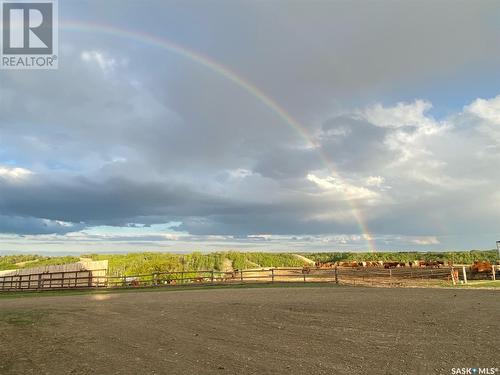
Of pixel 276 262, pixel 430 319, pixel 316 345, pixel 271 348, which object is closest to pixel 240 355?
pixel 271 348

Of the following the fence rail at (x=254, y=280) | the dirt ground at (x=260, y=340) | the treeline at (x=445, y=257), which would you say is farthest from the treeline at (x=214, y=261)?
the dirt ground at (x=260, y=340)

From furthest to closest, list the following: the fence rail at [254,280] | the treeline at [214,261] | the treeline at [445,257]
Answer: the treeline at [445,257]
the treeline at [214,261]
the fence rail at [254,280]

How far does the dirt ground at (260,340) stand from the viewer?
826cm

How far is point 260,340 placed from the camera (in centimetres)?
1067

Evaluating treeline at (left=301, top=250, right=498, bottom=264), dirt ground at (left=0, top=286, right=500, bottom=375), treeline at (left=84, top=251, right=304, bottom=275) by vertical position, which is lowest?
treeline at (left=301, top=250, right=498, bottom=264)

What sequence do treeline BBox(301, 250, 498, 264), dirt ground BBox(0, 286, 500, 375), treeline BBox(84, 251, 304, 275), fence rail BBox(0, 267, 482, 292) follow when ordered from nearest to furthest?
1. dirt ground BBox(0, 286, 500, 375)
2. fence rail BBox(0, 267, 482, 292)
3. treeline BBox(84, 251, 304, 275)
4. treeline BBox(301, 250, 498, 264)

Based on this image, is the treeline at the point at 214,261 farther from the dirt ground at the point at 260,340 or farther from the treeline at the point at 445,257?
the dirt ground at the point at 260,340

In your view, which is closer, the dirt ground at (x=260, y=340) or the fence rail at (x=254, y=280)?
the dirt ground at (x=260, y=340)

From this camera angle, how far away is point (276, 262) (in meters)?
104

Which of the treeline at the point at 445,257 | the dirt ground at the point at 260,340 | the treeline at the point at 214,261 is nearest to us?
the dirt ground at the point at 260,340

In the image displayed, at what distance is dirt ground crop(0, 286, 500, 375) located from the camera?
325 inches

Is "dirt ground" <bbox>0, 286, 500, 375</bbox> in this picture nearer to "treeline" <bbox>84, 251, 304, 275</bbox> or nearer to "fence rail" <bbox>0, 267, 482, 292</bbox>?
Answer: "fence rail" <bbox>0, 267, 482, 292</bbox>

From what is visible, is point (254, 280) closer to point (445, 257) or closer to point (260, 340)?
point (260, 340)

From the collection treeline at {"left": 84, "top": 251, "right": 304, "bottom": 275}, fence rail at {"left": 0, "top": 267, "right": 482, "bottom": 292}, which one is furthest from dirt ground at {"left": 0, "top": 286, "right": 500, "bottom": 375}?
treeline at {"left": 84, "top": 251, "right": 304, "bottom": 275}
